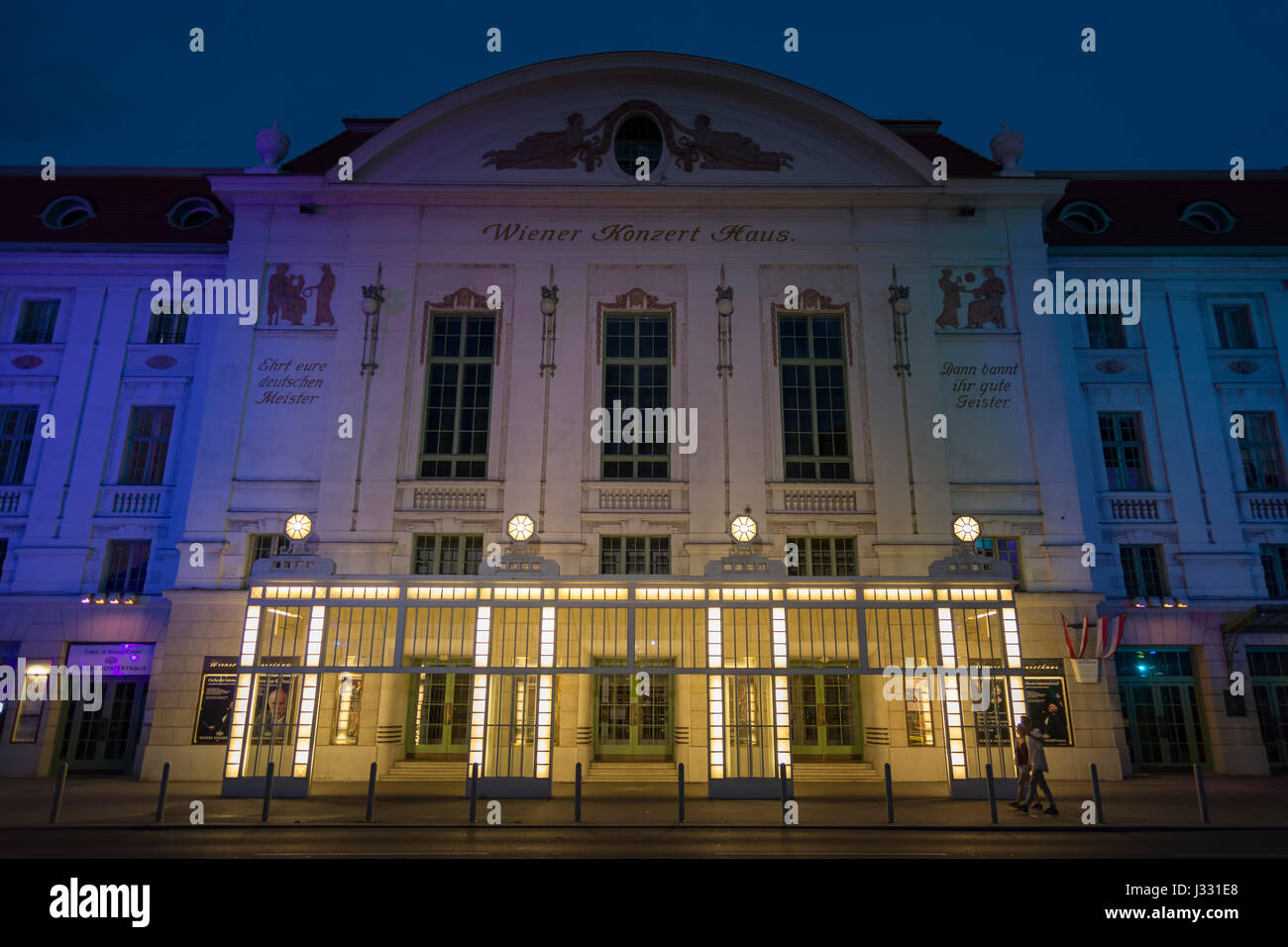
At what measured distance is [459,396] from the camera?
886 inches

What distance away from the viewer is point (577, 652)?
1909 centimetres

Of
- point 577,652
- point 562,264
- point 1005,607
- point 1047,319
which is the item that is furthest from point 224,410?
point 1047,319

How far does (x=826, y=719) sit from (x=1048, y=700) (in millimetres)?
5813

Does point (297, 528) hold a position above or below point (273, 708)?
above

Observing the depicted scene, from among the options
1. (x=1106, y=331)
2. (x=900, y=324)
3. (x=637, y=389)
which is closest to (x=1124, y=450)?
(x=1106, y=331)

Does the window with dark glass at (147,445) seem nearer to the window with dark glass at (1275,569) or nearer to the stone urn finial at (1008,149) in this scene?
the stone urn finial at (1008,149)

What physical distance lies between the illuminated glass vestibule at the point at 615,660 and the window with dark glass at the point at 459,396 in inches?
185

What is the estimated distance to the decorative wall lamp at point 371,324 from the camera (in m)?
22.3

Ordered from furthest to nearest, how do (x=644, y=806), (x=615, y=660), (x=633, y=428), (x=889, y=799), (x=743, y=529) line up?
(x=633, y=428) < (x=615, y=660) < (x=743, y=529) < (x=644, y=806) < (x=889, y=799)

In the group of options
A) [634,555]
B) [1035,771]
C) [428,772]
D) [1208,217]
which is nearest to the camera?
[1035,771]

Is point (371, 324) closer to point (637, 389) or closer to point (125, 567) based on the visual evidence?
point (637, 389)

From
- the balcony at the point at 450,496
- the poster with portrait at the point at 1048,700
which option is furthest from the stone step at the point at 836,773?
the balcony at the point at 450,496

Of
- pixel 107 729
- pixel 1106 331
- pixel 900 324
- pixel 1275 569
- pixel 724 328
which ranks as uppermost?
pixel 1106 331

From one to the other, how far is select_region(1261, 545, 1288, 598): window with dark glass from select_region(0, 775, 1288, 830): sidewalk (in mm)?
6109
